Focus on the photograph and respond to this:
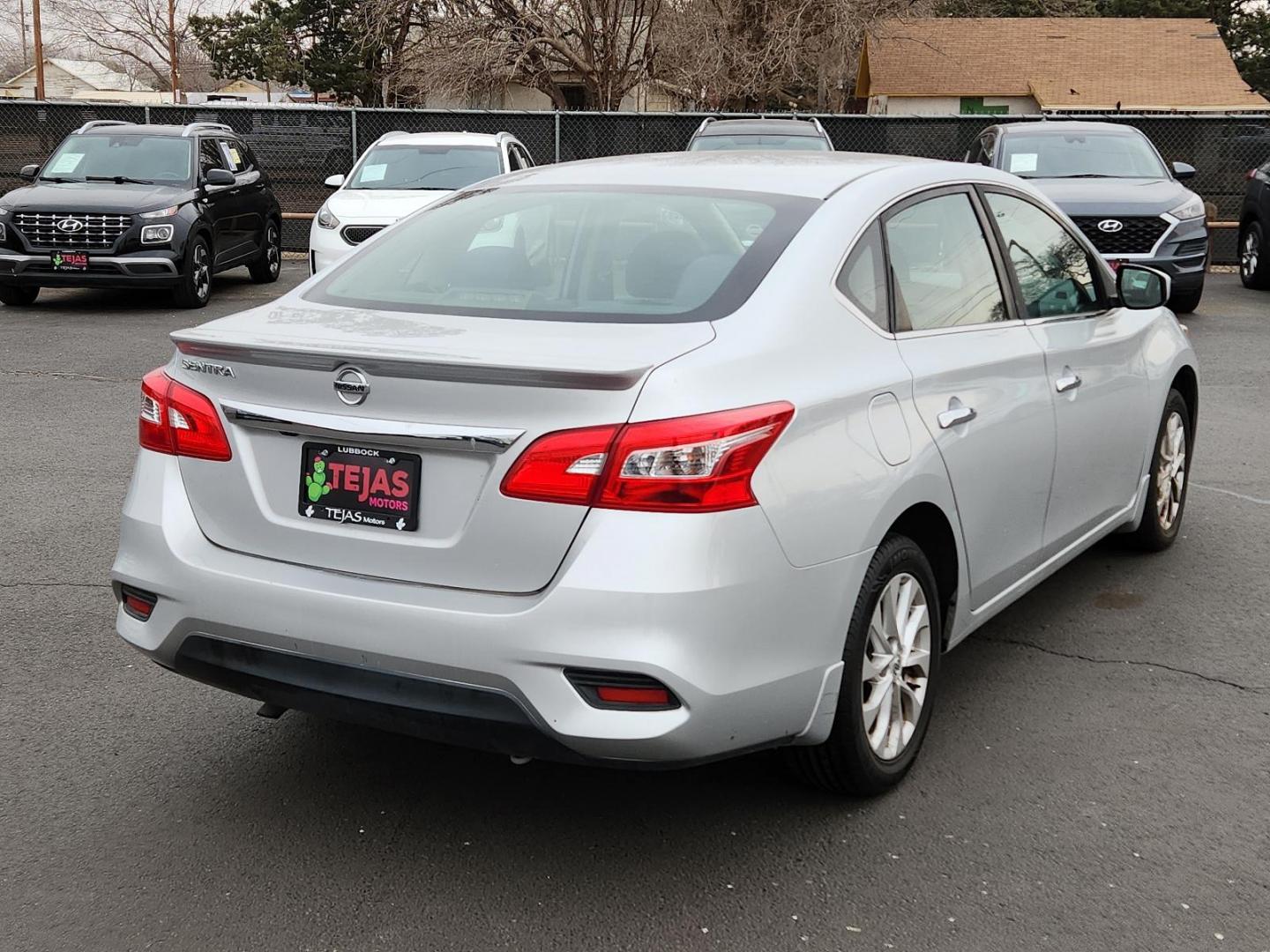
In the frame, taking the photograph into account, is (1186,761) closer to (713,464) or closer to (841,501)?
(841,501)

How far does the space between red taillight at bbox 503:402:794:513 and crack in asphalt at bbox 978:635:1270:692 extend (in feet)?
7.49

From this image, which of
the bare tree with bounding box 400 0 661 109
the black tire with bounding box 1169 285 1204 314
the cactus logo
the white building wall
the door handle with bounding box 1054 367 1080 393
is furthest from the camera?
the white building wall

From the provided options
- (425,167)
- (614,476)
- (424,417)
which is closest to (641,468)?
(614,476)

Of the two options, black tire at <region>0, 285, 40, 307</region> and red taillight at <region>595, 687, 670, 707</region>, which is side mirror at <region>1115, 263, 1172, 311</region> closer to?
red taillight at <region>595, 687, 670, 707</region>

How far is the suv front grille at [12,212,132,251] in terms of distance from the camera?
13.7 metres

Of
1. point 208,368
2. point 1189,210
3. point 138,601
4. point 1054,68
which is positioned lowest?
point 138,601

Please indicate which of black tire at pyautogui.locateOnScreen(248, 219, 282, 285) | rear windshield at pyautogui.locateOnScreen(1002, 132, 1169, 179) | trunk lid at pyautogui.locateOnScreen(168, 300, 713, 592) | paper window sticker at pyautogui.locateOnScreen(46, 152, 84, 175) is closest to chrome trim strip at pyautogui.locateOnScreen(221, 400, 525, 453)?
trunk lid at pyautogui.locateOnScreen(168, 300, 713, 592)

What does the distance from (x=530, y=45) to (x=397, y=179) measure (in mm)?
22194

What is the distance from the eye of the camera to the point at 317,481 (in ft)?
10.8

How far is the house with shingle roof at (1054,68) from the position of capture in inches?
1925

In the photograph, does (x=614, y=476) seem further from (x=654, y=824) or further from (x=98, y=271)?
(x=98, y=271)

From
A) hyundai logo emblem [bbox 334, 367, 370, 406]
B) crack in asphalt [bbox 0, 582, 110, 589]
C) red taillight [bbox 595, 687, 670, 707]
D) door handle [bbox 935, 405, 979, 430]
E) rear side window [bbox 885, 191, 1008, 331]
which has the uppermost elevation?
rear side window [bbox 885, 191, 1008, 331]

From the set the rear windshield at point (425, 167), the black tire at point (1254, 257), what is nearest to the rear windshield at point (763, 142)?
the rear windshield at point (425, 167)

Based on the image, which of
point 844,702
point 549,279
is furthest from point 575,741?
point 549,279
